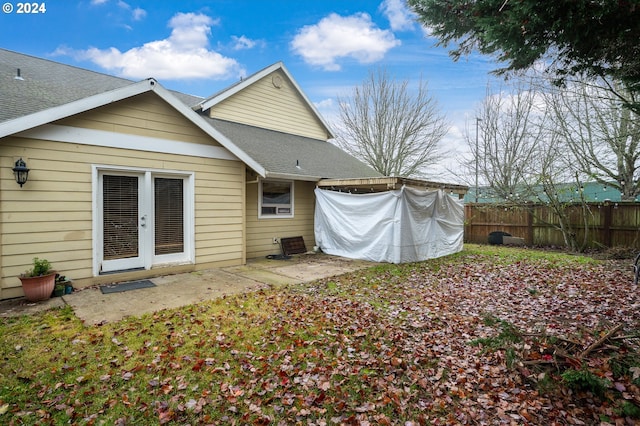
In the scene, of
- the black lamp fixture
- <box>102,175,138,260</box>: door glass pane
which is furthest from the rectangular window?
the black lamp fixture

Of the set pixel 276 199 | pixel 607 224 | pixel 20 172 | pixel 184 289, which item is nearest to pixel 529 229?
pixel 607 224

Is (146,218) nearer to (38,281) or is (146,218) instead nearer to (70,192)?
(70,192)

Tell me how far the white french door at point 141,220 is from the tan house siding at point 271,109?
487cm

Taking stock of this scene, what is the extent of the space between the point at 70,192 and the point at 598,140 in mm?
15781

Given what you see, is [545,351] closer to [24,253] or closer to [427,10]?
[427,10]

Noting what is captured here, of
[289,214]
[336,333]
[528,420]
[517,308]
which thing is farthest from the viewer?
[289,214]

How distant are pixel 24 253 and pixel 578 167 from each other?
16431 mm

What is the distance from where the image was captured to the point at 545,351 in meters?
3.11

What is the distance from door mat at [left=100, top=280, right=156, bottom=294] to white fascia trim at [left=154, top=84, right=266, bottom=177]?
10.5 feet

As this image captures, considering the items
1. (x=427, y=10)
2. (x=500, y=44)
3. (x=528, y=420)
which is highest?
(x=427, y=10)

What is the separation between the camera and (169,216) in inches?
264

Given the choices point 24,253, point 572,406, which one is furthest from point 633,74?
point 24,253

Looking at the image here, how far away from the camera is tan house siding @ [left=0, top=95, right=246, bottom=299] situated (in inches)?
193

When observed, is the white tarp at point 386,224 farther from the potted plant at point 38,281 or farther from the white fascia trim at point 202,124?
the potted plant at point 38,281
